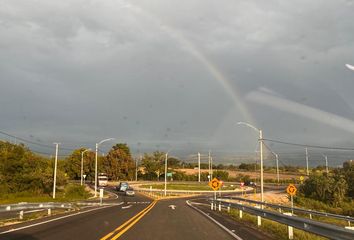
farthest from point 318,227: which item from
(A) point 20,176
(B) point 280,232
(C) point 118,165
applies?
(C) point 118,165

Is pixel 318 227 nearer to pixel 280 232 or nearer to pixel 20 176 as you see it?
pixel 280 232

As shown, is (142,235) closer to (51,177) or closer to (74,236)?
(74,236)

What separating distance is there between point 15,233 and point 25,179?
5851cm

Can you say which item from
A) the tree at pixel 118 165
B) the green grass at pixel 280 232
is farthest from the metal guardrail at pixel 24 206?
the tree at pixel 118 165

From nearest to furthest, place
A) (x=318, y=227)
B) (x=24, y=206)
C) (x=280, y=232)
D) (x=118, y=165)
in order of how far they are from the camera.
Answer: (x=318, y=227), (x=280, y=232), (x=24, y=206), (x=118, y=165)

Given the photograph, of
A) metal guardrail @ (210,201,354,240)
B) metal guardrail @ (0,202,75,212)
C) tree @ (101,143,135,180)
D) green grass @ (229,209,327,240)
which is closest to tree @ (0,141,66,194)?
metal guardrail @ (0,202,75,212)

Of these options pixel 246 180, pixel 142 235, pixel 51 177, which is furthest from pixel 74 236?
pixel 246 180

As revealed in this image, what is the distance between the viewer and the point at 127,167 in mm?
145500

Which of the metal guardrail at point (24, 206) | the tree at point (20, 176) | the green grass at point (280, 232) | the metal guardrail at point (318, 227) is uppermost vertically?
the tree at point (20, 176)

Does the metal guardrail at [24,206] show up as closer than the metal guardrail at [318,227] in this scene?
No

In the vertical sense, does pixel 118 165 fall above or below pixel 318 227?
above

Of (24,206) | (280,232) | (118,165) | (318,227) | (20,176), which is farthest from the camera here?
(118,165)

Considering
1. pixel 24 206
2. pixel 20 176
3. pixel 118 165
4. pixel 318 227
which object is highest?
pixel 118 165

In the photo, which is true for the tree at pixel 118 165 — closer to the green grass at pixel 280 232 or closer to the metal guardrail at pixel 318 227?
the green grass at pixel 280 232
